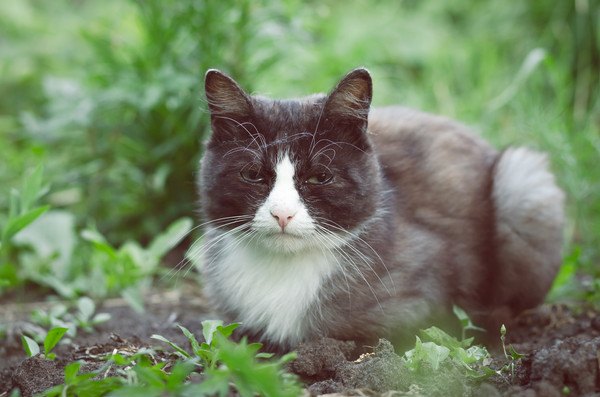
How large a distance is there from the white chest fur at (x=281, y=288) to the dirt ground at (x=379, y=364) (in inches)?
9.9

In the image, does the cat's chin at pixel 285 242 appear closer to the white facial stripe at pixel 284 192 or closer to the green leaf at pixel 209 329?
the white facial stripe at pixel 284 192

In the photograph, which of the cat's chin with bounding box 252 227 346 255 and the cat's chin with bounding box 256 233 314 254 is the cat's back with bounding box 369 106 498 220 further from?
the cat's chin with bounding box 256 233 314 254

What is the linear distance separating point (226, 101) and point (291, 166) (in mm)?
405

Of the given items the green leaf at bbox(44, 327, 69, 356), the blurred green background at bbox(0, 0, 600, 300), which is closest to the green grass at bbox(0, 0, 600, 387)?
the blurred green background at bbox(0, 0, 600, 300)

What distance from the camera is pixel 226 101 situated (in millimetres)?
3008

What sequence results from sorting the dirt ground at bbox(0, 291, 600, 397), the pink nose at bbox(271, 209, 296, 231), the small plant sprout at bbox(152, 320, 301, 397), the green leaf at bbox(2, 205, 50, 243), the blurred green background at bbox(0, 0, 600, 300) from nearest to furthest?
the small plant sprout at bbox(152, 320, 301, 397), the dirt ground at bbox(0, 291, 600, 397), the pink nose at bbox(271, 209, 296, 231), the green leaf at bbox(2, 205, 50, 243), the blurred green background at bbox(0, 0, 600, 300)

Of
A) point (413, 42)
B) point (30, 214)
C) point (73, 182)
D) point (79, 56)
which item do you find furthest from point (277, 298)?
point (413, 42)

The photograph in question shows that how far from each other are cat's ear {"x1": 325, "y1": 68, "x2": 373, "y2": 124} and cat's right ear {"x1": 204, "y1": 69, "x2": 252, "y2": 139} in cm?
34

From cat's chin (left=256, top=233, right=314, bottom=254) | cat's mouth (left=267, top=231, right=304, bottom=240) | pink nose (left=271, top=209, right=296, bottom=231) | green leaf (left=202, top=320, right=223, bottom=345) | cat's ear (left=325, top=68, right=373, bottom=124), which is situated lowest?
green leaf (left=202, top=320, right=223, bottom=345)

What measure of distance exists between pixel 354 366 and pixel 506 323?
1382 millimetres

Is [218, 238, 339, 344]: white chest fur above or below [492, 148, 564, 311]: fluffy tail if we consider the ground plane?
below

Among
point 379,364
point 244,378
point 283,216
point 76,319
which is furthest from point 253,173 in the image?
point 76,319

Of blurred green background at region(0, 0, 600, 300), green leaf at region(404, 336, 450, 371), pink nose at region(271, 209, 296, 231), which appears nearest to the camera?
green leaf at region(404, 336, 450, 371)

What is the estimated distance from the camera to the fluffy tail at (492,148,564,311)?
12.1ft
